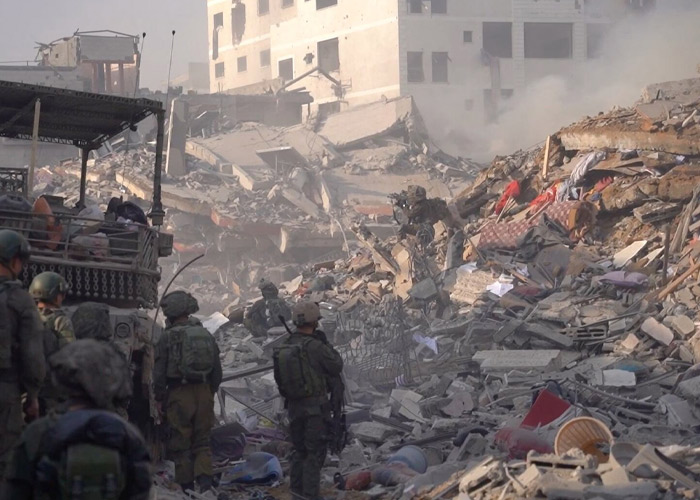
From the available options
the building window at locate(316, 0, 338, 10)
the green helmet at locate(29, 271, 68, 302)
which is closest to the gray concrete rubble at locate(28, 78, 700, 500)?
the green helmet at locate(29, 271, 68, 302)

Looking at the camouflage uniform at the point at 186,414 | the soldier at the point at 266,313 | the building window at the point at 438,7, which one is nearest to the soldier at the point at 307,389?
the camouflage uniform at the point at 186,414

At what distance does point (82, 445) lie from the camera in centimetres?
340

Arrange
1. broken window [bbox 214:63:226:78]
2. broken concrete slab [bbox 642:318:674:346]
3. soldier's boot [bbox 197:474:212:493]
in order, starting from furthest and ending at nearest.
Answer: broken window [bbox 214:63:226:78], broken concrete slab [bbox 642:318:674:346], soldier's boot [bbox 197:474:212:493]

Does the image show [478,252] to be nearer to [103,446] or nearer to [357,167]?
[103,446]

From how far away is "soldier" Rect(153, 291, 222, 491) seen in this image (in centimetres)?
763

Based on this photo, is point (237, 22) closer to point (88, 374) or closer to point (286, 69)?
point (286, 69)

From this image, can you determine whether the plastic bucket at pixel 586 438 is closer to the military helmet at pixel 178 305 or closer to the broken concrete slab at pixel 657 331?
the military helmet at pixel 178 305

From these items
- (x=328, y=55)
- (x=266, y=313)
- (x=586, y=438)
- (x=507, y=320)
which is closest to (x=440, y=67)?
(x=328, y=55)

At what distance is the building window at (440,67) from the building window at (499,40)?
2225 mm

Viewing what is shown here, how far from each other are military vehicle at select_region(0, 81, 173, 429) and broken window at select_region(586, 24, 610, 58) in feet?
154

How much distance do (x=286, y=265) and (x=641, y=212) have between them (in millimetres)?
13920

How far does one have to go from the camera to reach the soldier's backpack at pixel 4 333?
5.39 m

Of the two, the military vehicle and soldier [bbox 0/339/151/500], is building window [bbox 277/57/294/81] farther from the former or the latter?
soldier [bbox 0/339/151/500]

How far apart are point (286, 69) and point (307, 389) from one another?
51285 millimetres
